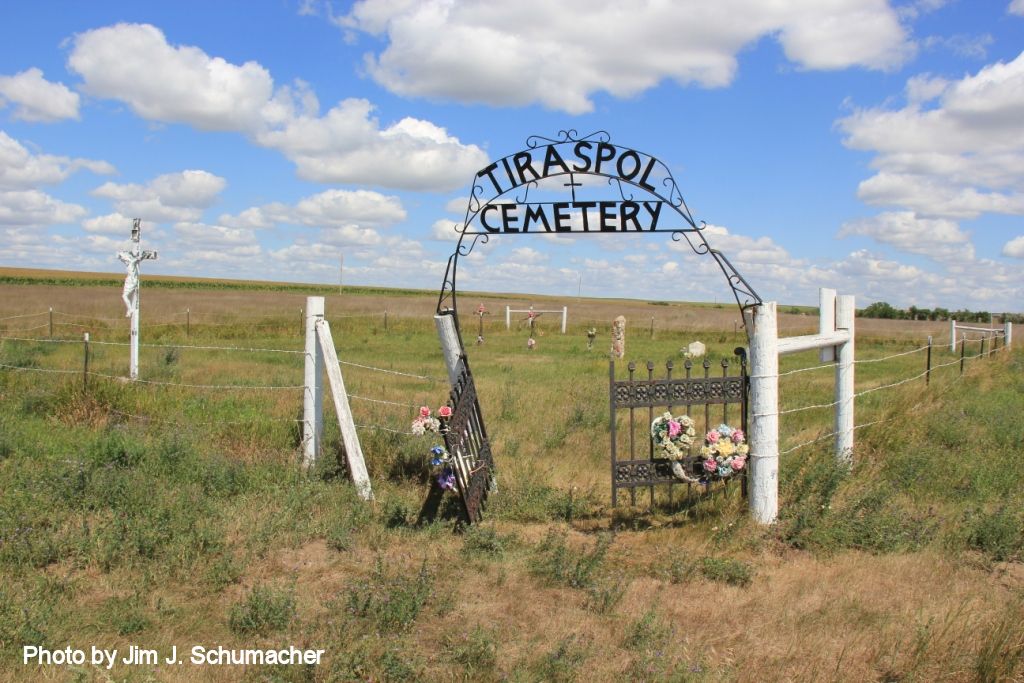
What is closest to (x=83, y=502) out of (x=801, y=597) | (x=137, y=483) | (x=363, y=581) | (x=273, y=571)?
(x=137, y=483)

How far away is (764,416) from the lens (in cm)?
617

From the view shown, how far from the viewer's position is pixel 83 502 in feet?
20.1

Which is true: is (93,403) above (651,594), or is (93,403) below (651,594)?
above

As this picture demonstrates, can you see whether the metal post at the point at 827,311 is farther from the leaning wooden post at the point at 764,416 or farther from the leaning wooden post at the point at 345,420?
the leaning wooden post at the point at 345,420

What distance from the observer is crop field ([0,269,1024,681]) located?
4168 mm

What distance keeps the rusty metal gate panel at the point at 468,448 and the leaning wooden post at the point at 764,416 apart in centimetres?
217

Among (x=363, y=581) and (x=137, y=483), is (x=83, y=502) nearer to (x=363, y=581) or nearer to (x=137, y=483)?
(x=137, y=483)

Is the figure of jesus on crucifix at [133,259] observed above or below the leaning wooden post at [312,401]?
above

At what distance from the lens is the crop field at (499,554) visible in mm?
4168

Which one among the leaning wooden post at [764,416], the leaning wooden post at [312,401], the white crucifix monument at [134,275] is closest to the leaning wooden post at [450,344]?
the leaning wooden post at [312,401]

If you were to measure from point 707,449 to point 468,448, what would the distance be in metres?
Answer: 1.90

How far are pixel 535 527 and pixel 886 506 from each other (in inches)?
112

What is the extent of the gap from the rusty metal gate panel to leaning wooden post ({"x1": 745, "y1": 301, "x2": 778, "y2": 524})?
217cm

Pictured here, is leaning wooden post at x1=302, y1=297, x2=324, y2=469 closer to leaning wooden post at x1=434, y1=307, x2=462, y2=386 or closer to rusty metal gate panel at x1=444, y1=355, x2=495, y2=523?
leaning wooden post at x1=434, y1=307, x2=462, y2=386
